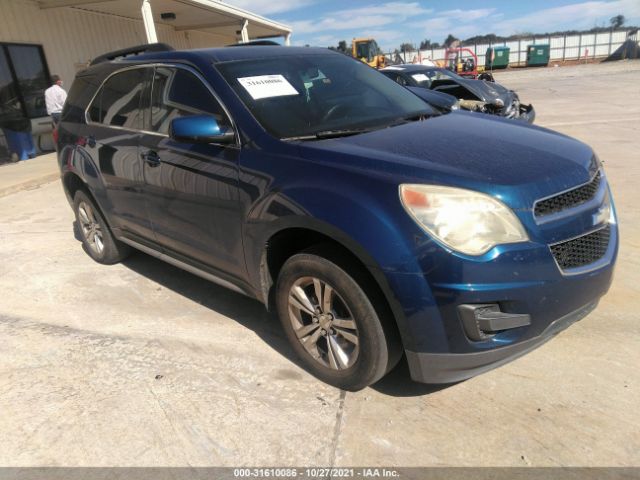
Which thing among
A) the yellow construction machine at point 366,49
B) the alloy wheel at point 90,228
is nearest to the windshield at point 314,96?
the alloy wheel at point 90,228

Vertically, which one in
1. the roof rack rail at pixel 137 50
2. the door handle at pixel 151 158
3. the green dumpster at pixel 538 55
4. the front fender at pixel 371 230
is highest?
the roof rack rail at pixel 137 50

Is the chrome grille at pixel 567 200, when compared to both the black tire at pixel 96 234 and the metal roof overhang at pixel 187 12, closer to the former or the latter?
the black tire at pixel 96 234

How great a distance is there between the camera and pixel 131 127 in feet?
12.1

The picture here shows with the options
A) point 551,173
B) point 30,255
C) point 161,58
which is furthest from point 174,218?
point 30,255

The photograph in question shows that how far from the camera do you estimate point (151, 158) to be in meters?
3.41

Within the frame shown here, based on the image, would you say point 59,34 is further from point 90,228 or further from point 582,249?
point 582,249

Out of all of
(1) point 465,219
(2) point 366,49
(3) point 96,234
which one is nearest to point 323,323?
(1) point 465,219

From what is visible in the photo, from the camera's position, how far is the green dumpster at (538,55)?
45438 millimetres

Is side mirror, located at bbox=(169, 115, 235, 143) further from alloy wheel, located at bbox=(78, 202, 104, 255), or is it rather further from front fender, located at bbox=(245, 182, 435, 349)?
alloy wheel, located at bbox=(78, 202, 104, 255)

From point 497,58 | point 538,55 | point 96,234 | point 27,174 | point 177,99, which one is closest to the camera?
point 177,99

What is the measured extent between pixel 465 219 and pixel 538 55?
1993 inches

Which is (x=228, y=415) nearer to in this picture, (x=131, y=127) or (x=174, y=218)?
(x=174, y=218)

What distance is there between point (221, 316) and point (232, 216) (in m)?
1.07

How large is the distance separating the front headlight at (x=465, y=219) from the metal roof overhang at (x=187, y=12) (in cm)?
1174
